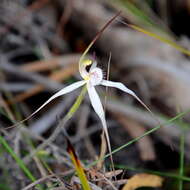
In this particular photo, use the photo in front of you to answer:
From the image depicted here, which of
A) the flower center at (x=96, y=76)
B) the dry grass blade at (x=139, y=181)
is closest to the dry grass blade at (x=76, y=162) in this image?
the flower center at (x=96, y=76)

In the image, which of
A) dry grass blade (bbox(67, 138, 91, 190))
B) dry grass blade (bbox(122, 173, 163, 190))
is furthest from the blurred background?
dry grass blade (bbox(67, 138, 91, 190))

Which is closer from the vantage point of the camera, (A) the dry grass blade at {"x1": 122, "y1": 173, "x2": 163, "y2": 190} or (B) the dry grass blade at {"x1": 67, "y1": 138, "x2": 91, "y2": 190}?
(B) the dry grass blade at {"x1": 67, "y1": 138, "x2": 91, "y2": 190}

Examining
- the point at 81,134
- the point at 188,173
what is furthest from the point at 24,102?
the point at 188,173

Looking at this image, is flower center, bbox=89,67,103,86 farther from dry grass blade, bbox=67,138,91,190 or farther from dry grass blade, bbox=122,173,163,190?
dry grass blade, bbox=122,173,163,190

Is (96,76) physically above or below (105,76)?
above

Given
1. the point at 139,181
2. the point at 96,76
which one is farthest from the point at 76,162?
the point at 139,181

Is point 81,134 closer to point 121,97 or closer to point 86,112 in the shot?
point 86,112

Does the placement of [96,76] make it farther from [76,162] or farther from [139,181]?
[139,181]

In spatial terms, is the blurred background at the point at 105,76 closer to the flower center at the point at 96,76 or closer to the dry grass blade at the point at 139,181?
the dry grass blade at the point at 139,181
